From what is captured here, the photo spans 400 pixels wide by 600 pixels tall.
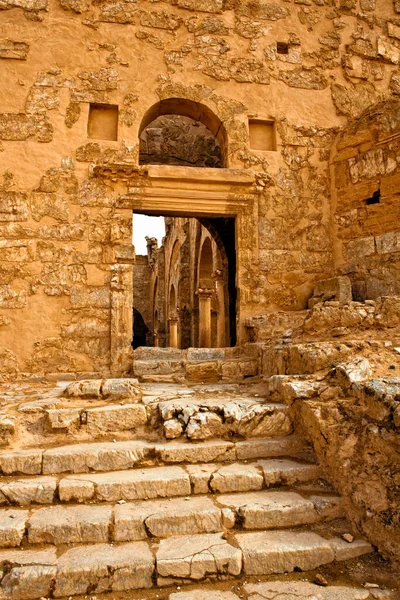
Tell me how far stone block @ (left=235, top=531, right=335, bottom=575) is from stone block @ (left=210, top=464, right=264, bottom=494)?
40 cm

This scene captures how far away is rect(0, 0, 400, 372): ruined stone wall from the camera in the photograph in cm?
554

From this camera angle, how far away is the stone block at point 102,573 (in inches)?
81.0

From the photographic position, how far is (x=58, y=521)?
7.78 ft

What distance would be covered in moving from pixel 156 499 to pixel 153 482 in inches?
4.0

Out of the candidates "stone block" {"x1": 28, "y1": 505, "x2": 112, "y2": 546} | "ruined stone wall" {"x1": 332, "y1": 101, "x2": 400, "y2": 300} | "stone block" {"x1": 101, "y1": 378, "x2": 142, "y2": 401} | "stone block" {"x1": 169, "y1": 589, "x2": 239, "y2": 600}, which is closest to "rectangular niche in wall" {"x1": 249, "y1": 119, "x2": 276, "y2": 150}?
"ruined stone wall" {"x1": 332, "y1": 101, "x2": 400, "y2": 300}

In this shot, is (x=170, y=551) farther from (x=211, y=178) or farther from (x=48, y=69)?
(x=48, y=69)

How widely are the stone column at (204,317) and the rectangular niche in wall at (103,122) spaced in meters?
6.79

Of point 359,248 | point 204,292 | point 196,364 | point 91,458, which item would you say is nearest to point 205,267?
point 204,292

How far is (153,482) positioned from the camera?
2674 millimetres

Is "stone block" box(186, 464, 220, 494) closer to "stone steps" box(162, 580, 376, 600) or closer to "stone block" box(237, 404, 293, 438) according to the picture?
"stone block" box(237, 404, 293, 438)

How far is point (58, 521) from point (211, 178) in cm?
477

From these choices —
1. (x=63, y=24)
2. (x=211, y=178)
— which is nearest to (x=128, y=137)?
(x=211, y=178)

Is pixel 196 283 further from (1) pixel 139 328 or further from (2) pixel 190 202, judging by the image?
(1) pixel 139 328

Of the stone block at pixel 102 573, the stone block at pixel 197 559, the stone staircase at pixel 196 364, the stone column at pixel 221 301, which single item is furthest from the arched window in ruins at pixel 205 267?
the stone block at pixel 102 573
